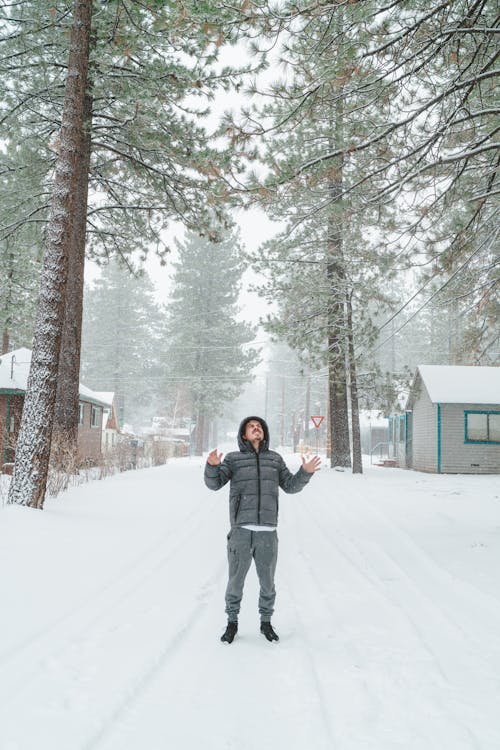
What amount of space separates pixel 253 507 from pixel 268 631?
0.92 m

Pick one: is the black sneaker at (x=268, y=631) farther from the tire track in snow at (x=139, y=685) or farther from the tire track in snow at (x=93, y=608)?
the tire track in snow at (x=93, y=608)

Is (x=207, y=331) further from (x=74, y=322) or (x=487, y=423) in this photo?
(x=74, y=322)

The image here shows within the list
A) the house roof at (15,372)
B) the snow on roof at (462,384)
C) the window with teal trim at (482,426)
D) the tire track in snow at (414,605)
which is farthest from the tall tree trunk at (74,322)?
the window with teal trim at (482,426)

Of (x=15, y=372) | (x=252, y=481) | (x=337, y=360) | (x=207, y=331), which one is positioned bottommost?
(x=252, y=481)

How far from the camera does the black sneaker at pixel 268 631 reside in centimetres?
374

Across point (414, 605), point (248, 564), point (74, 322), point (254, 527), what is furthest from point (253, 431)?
point (74, 322)

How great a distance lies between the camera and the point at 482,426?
21.0 m

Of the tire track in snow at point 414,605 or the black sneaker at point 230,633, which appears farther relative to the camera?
the black sneaker at point 230,633

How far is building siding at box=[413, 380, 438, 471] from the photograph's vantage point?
21.4 meters

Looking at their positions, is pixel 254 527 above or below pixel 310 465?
below

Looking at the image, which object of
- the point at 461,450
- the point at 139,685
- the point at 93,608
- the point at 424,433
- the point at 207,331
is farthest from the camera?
the point at 207,331

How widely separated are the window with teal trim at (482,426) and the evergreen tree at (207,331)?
68.0ft

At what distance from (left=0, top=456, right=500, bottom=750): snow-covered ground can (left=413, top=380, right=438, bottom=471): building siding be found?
14399 millimetres

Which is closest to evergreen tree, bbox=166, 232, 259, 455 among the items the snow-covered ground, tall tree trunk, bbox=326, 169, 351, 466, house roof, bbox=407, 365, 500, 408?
house roof, bbox=407, 365, 500, 408
